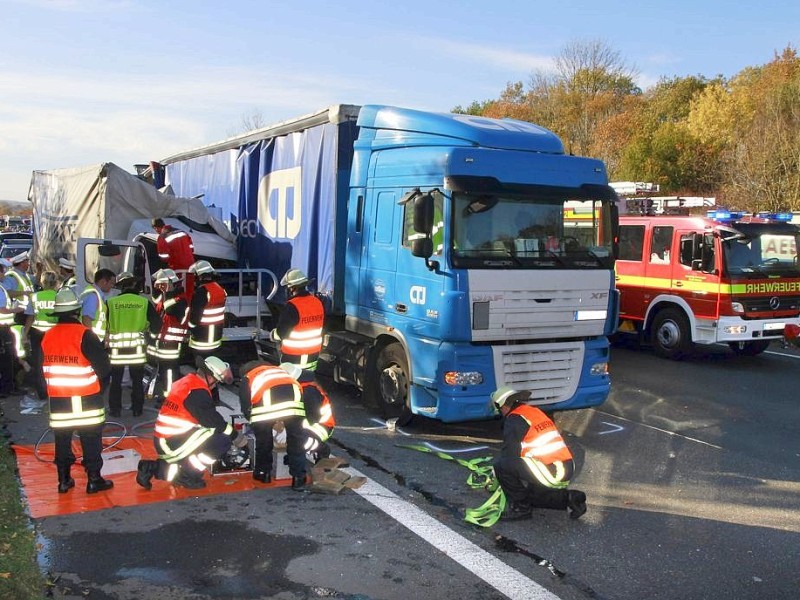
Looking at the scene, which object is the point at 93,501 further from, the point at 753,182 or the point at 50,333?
the point at 753,182

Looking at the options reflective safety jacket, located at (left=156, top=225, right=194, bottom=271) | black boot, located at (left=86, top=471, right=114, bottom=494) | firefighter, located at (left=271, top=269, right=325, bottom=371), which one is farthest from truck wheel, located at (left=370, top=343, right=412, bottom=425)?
reflective safety jacket, located at (left=156, top=225, right=194, bottom=271)

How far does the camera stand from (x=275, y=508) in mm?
5609

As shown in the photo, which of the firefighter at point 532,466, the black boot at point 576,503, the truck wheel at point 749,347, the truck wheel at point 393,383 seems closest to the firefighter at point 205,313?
the truck wheel at point 393,383

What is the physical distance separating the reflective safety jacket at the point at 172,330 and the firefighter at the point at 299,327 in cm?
148

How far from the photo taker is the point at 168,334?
844cm

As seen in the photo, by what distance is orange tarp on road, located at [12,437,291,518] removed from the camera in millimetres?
5547

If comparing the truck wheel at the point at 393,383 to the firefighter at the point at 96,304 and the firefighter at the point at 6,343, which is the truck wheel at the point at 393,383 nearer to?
the firefighter at the point at 96,304

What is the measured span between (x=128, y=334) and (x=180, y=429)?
8.67 feet

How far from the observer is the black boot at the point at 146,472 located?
19.2 ft

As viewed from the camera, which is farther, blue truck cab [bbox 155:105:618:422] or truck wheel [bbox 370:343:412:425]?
truck wheel [bbox 370:343:412:425]

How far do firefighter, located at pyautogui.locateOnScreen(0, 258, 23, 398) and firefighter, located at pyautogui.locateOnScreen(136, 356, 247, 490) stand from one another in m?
4.00

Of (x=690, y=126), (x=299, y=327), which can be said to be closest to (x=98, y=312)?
(x=299, y=327)

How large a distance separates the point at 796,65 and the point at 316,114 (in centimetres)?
3083

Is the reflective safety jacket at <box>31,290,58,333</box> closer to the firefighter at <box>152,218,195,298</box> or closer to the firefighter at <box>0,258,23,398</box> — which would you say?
the firefighter at <box>0,258,23,398</box>
